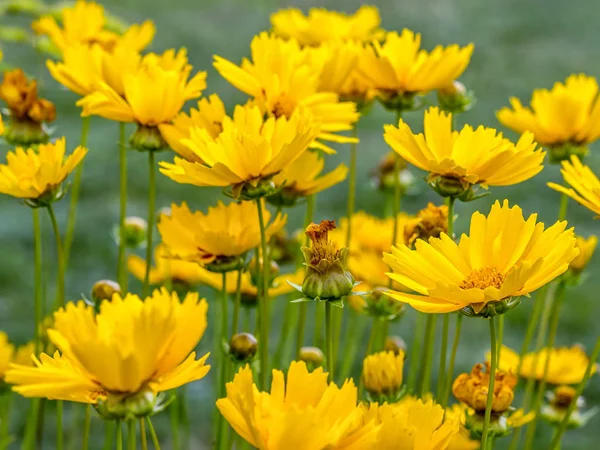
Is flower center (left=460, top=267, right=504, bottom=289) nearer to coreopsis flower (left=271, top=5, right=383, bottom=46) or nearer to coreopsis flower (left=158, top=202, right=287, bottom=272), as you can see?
coreopsis flower (left=158, top=202, right=287, bottom=272)

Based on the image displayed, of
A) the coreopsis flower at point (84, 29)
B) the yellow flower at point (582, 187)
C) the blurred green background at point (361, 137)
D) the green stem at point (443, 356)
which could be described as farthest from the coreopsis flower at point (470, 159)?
the blurred green background at point (361, 137)

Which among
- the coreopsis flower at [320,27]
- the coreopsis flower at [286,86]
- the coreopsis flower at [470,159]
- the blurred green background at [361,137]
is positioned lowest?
the blurred green background at [361,137]

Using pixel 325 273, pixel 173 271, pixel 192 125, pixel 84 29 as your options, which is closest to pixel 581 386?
pixel 325 273

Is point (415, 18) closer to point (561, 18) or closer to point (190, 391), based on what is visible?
point (561, 18)

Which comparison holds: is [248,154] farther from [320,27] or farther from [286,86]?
[320,27]

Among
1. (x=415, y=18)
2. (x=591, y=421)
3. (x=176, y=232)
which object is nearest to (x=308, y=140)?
(x=176, y=232)

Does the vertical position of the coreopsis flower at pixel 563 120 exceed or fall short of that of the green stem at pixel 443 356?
it exceeds it

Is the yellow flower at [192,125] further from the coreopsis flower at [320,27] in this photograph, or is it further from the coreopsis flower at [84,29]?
the coreopsis flower at [320,27]
